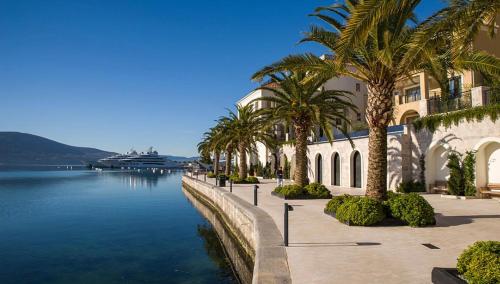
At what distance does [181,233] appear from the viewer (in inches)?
806

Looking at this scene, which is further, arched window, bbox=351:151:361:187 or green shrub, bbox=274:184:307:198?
arched window, bbox=351:151:361:187

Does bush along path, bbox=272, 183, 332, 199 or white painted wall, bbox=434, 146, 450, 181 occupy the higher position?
white painted wall, bbox=434, 146, 450, 181

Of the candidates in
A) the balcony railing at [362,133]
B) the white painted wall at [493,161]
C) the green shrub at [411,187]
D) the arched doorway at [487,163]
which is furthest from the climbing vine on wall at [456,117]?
→ the green shrub at [411,187]

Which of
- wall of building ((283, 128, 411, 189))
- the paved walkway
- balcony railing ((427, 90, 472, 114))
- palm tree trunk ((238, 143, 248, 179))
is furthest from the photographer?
palm tree trunk ((238, 143, 248, 179))

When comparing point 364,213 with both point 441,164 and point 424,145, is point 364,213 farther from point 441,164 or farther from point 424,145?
point 424,145

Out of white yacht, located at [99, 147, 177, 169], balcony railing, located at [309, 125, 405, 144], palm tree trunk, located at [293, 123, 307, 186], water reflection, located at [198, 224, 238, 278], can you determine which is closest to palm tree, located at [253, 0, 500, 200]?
water reflection, located at [198, 224, 238, 278]

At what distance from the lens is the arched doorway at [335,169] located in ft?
108

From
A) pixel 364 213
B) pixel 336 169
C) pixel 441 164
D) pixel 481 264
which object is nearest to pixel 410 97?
pixel 336 169

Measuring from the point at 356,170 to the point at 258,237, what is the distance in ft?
70.0

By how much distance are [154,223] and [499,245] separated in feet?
69.1

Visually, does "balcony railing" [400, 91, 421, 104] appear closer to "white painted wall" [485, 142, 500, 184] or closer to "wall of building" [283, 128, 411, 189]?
"wall of building" [283, 128, 411, 189]

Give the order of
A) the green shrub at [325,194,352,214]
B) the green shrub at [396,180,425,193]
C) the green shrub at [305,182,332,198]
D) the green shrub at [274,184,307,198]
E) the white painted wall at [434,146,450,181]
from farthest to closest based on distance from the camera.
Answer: the green shrub at [396,180,425,193] → the white painted wall at [434,146,450,181] → the green shrub at [305,182,332,198] → the green shrub at [274,184,307,198] → the green shrub at [325,194,352,214]

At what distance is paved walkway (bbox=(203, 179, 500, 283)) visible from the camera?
271 inches

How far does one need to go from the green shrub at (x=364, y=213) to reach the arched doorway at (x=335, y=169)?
20.8 m
